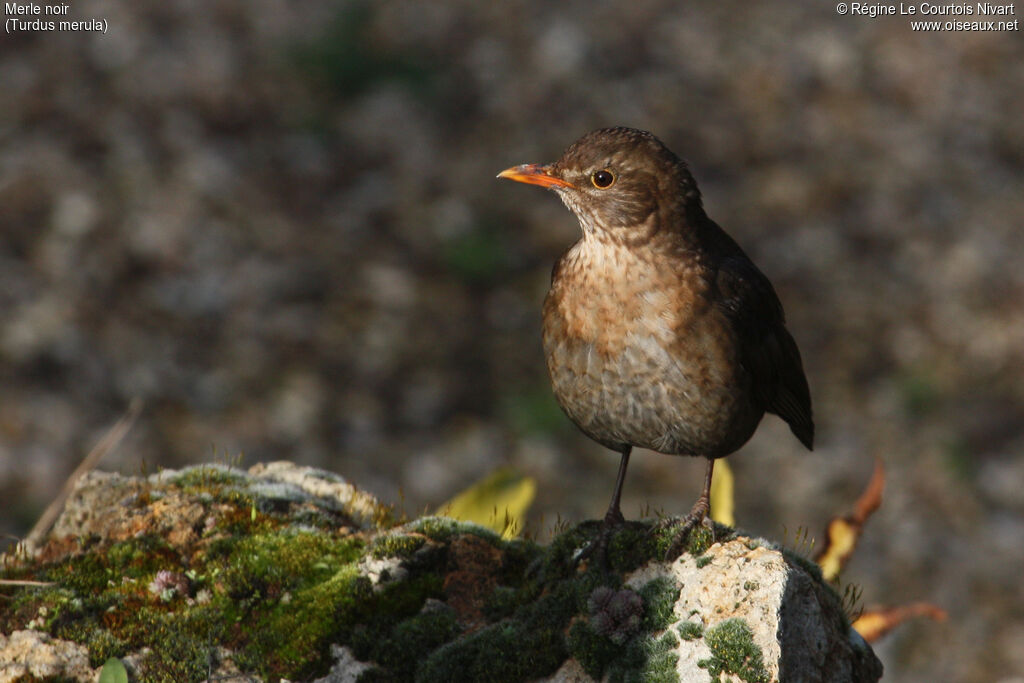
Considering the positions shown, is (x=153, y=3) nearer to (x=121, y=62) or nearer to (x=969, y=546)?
(x=121, y=62)

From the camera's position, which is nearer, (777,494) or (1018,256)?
(777,494)

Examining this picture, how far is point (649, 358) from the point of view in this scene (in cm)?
428

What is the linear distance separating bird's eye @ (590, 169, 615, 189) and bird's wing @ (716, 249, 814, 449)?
1.89ft

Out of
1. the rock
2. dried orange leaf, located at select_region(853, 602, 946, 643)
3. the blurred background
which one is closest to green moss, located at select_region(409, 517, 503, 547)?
the rock

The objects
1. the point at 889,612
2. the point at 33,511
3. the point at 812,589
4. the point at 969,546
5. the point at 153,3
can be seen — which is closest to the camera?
the point at 812,589

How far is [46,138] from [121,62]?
143cm

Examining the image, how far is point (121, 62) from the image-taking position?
1168cm

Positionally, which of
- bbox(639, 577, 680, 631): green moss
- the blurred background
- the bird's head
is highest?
the blurred background

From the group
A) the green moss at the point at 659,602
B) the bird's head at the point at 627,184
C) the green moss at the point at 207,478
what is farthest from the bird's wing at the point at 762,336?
the green moss at the point at 207,478

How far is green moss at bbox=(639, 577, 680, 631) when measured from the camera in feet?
13.2

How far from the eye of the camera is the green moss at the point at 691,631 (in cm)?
393

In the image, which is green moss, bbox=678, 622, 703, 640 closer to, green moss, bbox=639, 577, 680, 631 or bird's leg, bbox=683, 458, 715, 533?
green moss, bbox=639, 577, 680, 631

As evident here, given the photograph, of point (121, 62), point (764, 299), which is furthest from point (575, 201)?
point (121, 62)

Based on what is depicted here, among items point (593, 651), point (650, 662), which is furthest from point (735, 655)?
point (593, 651)
